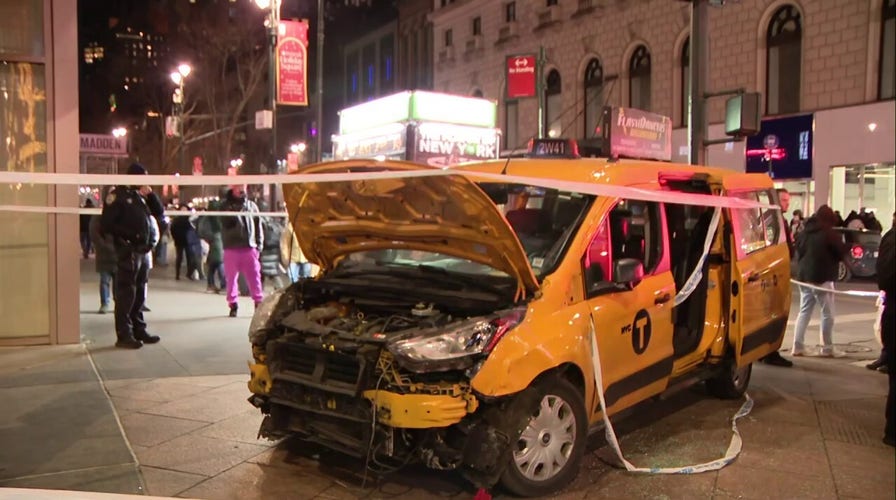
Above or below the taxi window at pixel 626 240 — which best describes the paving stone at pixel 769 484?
below

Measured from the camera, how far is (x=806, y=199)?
74.6ft

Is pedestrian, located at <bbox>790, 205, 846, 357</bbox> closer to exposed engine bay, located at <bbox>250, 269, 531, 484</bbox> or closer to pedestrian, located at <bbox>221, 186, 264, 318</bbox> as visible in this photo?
exposed engine bay, located at <bbox>250, 269, 531, 484</bbox>

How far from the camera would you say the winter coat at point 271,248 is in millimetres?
11406

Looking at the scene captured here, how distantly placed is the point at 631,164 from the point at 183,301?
349 inches

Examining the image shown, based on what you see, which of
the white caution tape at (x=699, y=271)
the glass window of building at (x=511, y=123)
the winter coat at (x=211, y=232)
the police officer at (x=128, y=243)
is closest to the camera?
the white caution tape at (x=699, y=271)

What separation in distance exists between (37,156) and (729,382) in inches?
288

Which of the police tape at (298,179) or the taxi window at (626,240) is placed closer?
the police tape at (298,179)

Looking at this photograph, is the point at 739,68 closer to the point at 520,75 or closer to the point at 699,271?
the point at 520,75

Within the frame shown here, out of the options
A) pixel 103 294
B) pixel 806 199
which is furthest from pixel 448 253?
pixel 806 199

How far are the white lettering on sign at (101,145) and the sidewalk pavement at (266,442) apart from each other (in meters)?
12.1

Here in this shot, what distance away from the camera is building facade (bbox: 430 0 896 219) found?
20219 mm

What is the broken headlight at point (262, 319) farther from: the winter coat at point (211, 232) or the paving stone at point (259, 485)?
the winter coat at point (211, 232)

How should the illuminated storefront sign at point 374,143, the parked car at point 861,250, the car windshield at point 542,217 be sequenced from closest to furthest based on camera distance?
the car windshield at point 542,217
the illuminated storefront sign at point 374,143
the parked car at point 861,250

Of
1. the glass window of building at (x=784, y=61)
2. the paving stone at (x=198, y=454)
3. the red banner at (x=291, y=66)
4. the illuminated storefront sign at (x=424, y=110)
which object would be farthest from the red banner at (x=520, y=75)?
the paving stone at (x=198, y=454)
